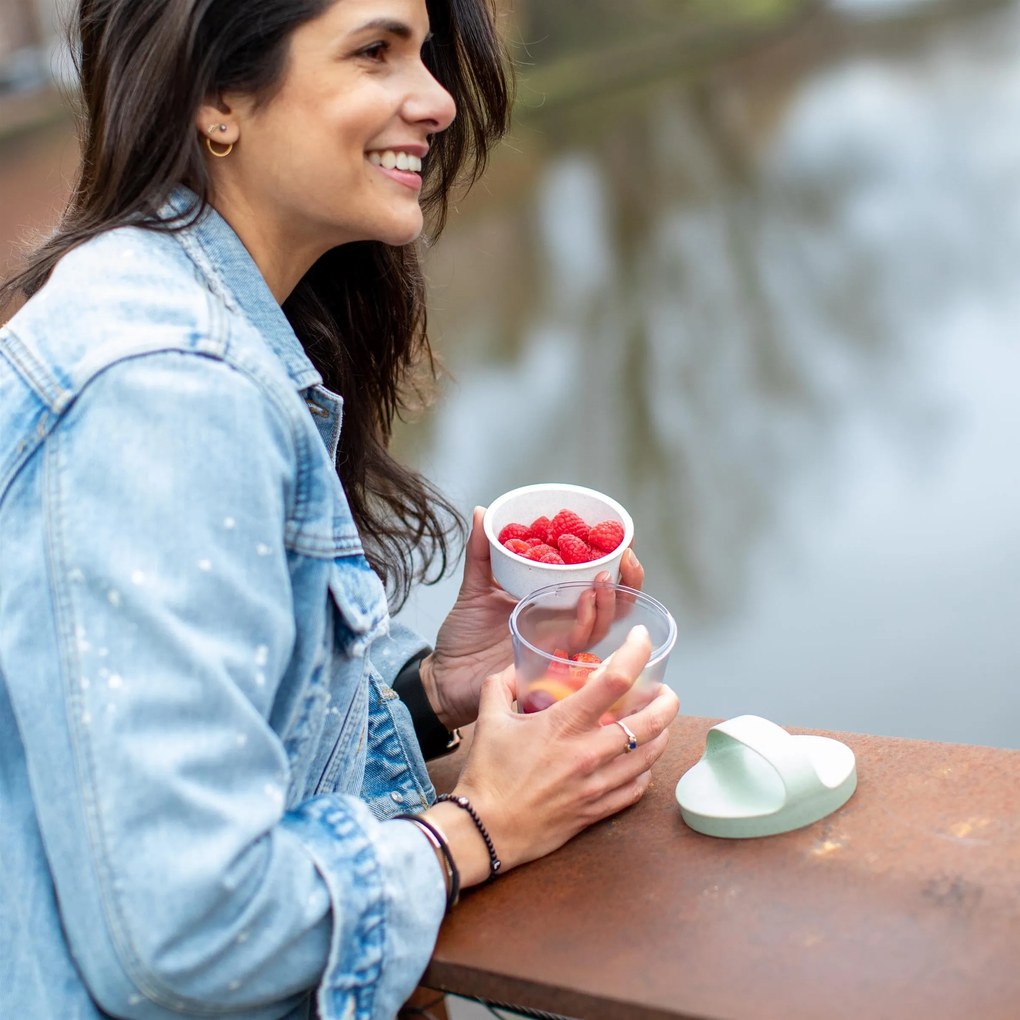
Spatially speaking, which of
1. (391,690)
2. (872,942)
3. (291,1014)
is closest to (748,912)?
(872,942)

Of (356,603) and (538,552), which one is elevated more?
(356,603)

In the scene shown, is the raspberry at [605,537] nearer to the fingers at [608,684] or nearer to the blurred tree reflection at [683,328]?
the fingers at [608,684]

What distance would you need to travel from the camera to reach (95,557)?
88 cm

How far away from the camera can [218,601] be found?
35.1 inches

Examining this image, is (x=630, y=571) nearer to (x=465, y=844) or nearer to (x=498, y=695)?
(x=498, y=695)

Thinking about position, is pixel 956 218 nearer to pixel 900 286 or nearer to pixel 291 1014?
pixel 900 286

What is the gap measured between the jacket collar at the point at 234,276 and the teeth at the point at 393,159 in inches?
5.4

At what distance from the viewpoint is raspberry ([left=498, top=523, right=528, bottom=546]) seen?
1.41 metres

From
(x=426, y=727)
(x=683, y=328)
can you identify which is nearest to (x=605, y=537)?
(x=426, y=727)

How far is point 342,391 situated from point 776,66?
5.69 meters

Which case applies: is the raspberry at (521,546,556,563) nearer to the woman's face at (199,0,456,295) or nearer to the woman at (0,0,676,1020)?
the woman at (0,0,676,1020)

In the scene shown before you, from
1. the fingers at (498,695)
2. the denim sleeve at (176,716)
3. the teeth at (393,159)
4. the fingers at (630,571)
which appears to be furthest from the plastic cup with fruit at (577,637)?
the teeth at (393,159)

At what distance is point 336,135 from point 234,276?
5.6 inches

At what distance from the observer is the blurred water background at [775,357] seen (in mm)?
2760
